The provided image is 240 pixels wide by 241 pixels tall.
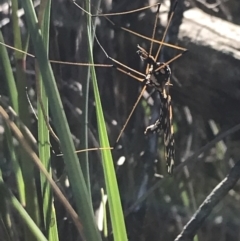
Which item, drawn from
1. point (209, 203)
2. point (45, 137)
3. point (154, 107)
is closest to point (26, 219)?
point (45, 137)

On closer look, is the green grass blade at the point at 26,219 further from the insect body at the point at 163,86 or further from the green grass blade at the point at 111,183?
the insect body at the point at 163,86

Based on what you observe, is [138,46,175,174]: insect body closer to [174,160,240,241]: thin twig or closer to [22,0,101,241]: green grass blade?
[174,160,240,241]: thin twig

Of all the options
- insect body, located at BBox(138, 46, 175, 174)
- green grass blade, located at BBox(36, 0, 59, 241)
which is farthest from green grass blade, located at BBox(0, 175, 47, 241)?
insect body, located at BBox(138, 46, 175, 174)

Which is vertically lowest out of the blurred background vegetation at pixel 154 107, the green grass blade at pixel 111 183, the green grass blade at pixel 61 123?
the blurred background vegetation at pixel 154 107

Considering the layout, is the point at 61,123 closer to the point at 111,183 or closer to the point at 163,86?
the point at 111,183

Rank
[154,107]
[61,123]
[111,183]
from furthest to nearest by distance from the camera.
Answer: [154,107], [111,183], [61,123]

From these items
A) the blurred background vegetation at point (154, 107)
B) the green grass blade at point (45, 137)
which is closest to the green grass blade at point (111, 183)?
the green grass blade at point (45, 137)

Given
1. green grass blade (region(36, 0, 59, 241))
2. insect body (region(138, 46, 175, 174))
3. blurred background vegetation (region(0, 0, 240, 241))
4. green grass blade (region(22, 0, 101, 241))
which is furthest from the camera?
blurred background vegetation (region(0, 0, 240, 241))

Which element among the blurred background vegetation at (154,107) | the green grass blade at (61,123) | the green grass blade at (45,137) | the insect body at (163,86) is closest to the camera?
the green grass blade at (61,123)

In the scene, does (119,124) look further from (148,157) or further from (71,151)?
(71,151)
